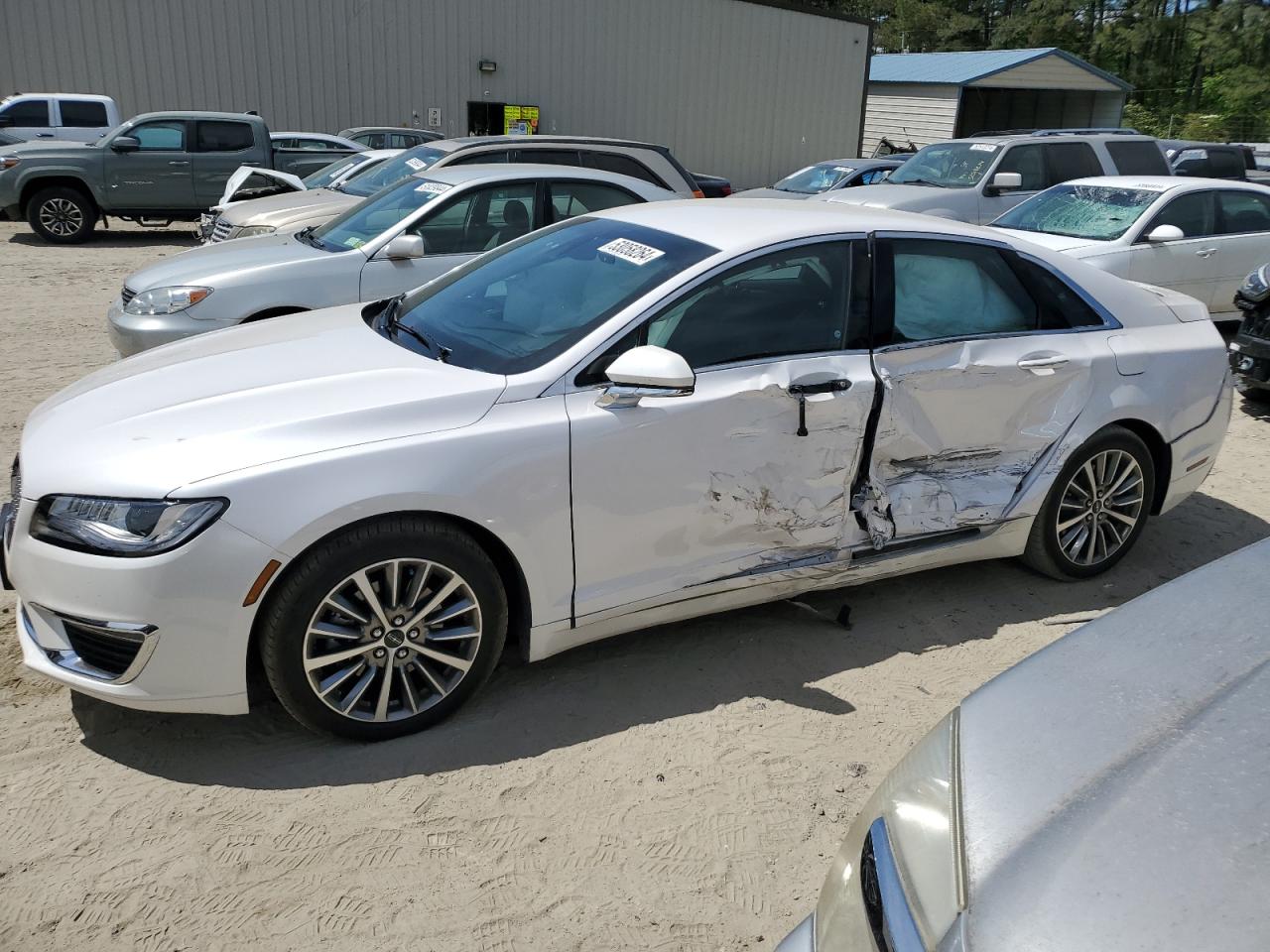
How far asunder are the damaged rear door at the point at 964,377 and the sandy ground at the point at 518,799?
581 mm

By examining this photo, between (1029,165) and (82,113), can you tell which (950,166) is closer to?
(1029,165)

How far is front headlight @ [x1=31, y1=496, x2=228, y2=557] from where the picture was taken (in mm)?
2990

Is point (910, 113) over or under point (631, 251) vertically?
over

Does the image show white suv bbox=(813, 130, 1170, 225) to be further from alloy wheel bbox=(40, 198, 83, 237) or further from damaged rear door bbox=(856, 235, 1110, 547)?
alloy wheel bbox=(40, 198, 83, 237)

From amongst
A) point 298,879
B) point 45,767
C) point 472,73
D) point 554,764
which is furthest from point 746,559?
point 472,73

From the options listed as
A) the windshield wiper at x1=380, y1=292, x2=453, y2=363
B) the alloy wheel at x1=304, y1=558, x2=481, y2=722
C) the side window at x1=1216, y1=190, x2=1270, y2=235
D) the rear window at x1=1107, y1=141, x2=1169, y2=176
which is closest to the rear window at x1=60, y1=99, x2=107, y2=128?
the rear window at x1=1107, y1=141, x2=1169, y2=176

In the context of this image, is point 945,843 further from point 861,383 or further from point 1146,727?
point 861,383

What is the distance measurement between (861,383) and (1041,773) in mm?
2194

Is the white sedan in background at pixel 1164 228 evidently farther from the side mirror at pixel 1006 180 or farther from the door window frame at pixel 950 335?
→ the door window frame at pixel 950 335

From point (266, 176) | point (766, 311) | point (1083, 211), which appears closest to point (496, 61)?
point (266, 176)

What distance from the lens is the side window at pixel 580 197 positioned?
24.2 feet

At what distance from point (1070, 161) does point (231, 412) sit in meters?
11.7

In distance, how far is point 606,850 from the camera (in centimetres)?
303

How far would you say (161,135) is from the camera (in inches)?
596
